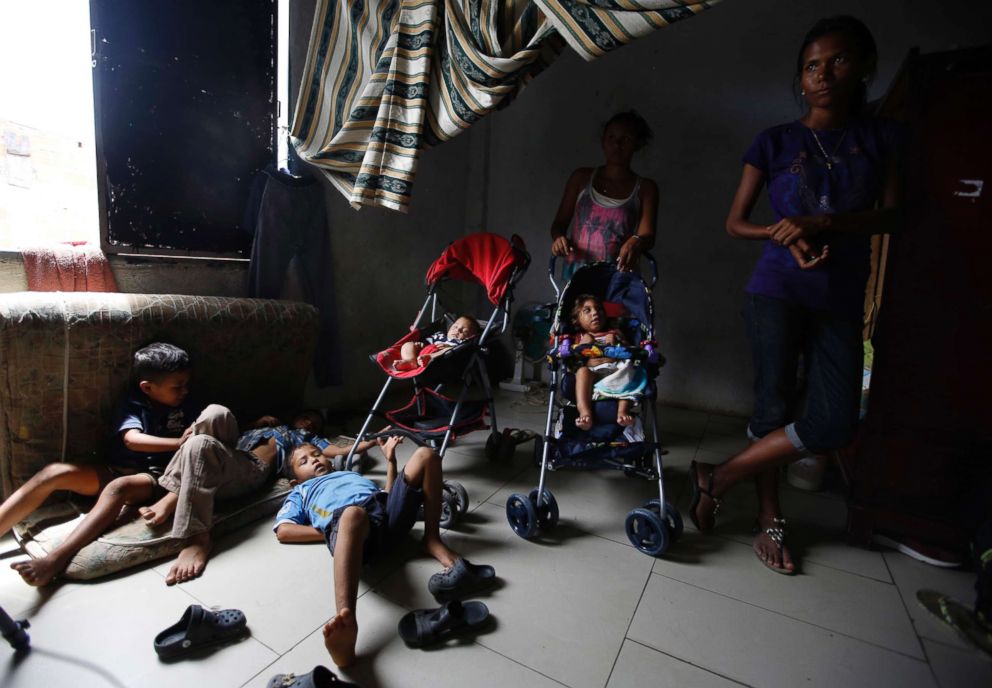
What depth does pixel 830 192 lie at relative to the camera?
156 cm

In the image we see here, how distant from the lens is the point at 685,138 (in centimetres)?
358

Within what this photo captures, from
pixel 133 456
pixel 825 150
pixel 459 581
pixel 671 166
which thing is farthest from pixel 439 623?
pixel 671 166

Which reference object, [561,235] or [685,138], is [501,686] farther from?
[685,138]

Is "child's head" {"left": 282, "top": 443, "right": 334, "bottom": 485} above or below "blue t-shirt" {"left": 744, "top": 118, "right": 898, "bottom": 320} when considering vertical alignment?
below

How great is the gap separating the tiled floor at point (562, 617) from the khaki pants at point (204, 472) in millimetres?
158

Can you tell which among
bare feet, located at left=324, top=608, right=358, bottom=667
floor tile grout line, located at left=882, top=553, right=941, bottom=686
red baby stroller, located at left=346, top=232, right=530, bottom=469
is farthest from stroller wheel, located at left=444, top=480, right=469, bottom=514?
floor tile grout line, located at left=882, top=553, right=941, bottom=686

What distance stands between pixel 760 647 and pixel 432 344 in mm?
1862

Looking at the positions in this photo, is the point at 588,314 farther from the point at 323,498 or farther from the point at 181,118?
the point at 181,118

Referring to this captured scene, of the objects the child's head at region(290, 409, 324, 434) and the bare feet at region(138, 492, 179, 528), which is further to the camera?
the child's head at region(290, 409, 324, 434)

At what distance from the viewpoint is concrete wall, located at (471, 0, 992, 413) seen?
126 inches

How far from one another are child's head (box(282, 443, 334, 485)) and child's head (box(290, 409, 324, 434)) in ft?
1.07

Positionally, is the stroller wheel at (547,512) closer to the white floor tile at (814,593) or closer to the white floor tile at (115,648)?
the white floor tile at (814,593)

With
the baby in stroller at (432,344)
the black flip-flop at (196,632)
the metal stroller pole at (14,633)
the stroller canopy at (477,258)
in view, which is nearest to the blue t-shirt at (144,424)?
the metal stroller pole at (14,633)

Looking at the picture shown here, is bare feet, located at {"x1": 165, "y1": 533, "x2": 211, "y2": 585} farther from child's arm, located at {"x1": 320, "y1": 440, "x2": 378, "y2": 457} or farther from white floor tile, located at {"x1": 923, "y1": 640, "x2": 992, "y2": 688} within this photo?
white floor tile, located at {"x1": 923, "y1": 640, "x2": 992, "y2": 688}
